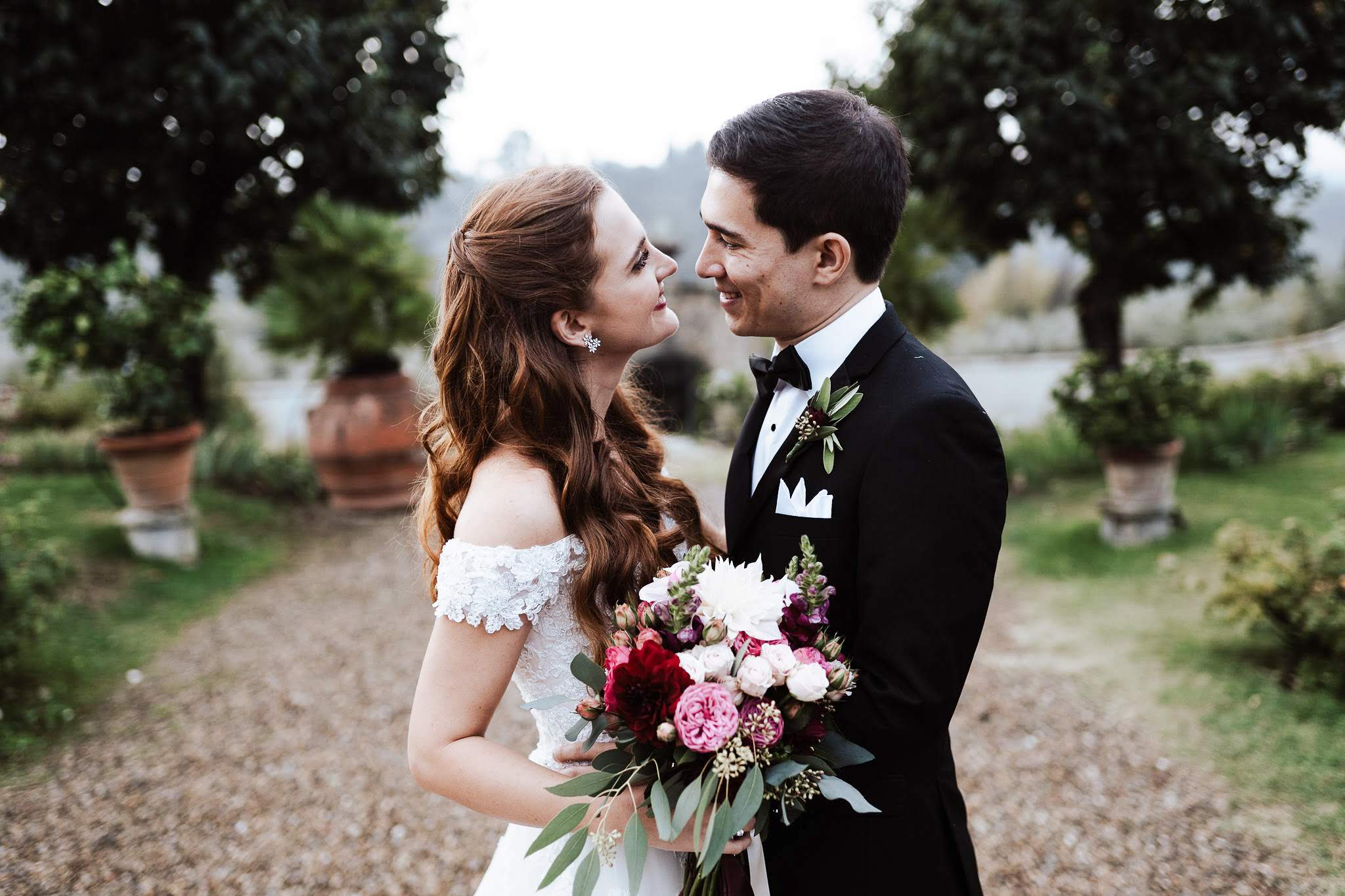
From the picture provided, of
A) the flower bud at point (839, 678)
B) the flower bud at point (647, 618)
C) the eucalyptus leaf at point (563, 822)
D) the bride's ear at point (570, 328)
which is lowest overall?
the eucalyptus leaf at point (563, 822)

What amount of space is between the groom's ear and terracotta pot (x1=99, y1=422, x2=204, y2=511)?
6676 millimetres

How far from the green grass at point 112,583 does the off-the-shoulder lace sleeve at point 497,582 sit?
3837 millimetres

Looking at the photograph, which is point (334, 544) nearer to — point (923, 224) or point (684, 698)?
point (923, 224)

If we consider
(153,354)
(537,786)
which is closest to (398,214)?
(153,354)

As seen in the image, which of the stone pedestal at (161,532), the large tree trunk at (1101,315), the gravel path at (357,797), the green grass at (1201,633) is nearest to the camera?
the gravel path at (357,797)

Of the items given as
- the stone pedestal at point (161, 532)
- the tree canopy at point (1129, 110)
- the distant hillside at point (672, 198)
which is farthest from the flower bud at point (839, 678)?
the distant hillside at point (672, 198)

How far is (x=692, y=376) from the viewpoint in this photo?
710 inches

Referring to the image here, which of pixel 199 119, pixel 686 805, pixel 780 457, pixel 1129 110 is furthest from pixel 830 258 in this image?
pixel 199 119

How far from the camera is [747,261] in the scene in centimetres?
181

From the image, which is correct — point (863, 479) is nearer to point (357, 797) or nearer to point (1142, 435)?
point (357, 797)

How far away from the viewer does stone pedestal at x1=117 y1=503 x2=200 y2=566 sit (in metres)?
6.81

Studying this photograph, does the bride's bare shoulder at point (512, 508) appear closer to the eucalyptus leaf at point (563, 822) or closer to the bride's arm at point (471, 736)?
the bride's arm at point (471, 736)

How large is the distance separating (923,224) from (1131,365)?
8.34 feet

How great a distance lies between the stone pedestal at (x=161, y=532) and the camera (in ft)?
22.4
